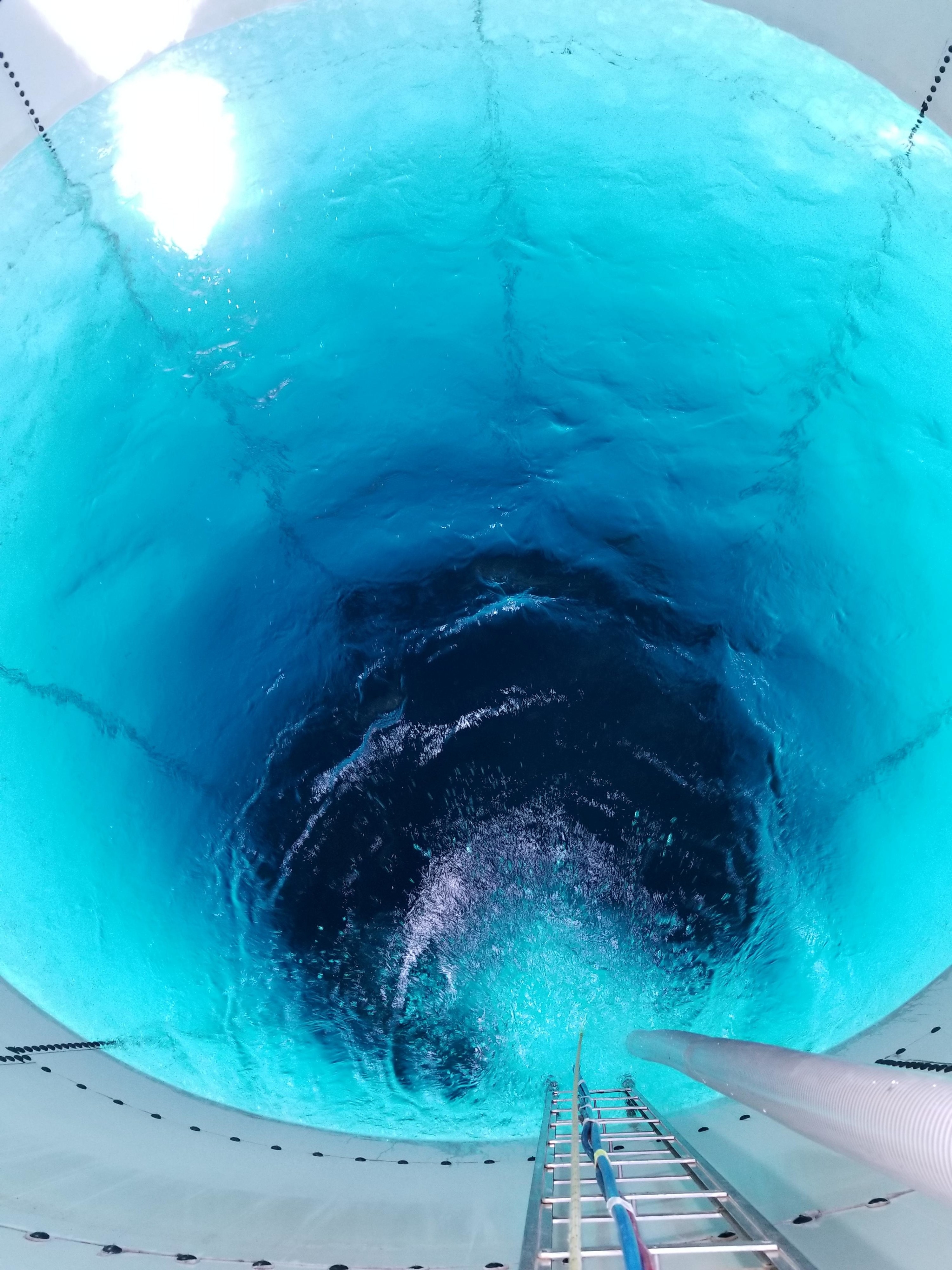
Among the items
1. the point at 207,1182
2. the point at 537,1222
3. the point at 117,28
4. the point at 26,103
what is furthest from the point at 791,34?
the point at 207,1182

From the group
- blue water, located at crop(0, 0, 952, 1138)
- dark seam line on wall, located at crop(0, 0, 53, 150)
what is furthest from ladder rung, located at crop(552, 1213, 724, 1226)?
dark seam line on wall, located at crop(0, 0, 53, 150)

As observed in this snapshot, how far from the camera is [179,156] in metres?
3.54

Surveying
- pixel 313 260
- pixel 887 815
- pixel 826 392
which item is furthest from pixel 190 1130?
pixel 826 392

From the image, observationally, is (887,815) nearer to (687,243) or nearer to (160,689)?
(687,243)

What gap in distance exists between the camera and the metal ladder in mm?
1560

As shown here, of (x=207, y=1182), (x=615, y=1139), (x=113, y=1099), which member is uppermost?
(x=113, y=1099)

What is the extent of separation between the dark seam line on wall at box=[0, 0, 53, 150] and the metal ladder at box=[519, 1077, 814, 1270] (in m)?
4.28

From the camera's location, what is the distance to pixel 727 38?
3350 millimetres

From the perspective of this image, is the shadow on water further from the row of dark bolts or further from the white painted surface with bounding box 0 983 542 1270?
the white painted surface with bounding box 0 983 542 1270

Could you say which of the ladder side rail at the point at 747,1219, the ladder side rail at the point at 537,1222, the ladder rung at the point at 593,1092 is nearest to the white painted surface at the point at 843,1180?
the ladder side rail at the point at 747,1219

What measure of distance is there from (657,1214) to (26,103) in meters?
4.49

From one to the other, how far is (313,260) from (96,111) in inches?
42.9

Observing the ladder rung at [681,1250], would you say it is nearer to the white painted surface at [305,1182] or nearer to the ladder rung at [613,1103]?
the white painted surface at [305,1182]

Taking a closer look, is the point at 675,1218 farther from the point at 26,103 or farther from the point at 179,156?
the point at 26,103
